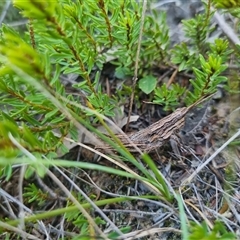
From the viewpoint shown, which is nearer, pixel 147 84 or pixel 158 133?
pixel 158 133

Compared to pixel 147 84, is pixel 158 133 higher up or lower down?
lower down

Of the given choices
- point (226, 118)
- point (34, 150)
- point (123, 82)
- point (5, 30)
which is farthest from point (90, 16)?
point (226, 118)

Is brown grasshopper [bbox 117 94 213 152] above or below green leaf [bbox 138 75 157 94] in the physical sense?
below

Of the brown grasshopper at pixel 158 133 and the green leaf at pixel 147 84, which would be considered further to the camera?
the green leaf at pixel 147 84

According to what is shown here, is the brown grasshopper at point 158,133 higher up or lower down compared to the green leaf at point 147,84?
lower down

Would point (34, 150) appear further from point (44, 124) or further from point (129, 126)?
point (129, 126)

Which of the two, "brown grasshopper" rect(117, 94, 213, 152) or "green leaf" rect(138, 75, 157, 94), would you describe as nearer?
"brown grasshopper" rect(117, 94, 213, 152)

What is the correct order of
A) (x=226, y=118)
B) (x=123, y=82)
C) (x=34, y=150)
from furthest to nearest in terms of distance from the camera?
(x=123, y=82)
(x=226, y=118)
(x=34, y=150)

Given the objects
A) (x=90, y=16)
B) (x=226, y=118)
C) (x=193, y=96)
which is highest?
(x=90, y=16)
